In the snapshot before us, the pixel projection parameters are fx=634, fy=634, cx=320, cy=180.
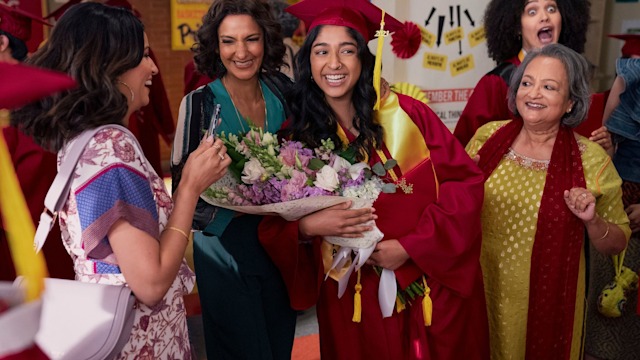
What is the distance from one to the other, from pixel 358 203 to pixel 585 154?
0.90 meters

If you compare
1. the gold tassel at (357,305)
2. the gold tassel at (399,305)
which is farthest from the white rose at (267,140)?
the gold tassel at (399,305)

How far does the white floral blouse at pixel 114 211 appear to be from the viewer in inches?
58.6

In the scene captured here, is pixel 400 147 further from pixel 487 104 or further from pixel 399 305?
pixel 487 104

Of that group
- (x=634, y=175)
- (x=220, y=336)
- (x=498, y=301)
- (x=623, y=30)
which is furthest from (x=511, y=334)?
(x=623, y=30)

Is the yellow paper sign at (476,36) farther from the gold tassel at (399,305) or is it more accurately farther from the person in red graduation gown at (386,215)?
the gold tassel at (399,305)

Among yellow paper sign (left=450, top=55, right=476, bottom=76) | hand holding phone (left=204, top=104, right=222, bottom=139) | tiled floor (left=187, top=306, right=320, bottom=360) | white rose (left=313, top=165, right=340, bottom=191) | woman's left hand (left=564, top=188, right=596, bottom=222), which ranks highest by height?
yellow paper sign (left=450, top=55, right=476, bottom=76)

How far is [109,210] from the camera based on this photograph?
1.48 meters

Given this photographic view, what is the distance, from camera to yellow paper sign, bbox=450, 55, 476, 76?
3869 mm

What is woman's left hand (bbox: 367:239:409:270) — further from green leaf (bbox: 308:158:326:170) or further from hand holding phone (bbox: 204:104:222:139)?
hand holding phone (bbox: 204:104:222:139)

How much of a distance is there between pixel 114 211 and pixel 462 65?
9.43 feet

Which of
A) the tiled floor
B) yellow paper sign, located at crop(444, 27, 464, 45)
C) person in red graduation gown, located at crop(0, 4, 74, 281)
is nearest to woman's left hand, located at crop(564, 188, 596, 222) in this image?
the tiled floor

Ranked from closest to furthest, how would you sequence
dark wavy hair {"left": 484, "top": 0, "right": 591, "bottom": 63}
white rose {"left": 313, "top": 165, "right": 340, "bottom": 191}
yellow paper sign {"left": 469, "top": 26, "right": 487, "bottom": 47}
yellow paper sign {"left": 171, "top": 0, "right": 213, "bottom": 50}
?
white rose {"left": 313, "top": 165, "right": 340, "bottom": 191} < dark wavy hair {"left": 484, "top": 0, "right": 591, "bottom": 63} < yellow paper sign {"left": 469, "top": 26, "right": 487, "bottom": 47} < yellow paper sign {"left": 171, "top": 0, "right": 213, "bottom": 50}

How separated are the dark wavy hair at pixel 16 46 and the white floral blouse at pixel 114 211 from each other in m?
1.44

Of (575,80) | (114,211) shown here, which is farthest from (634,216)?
(114,211)
